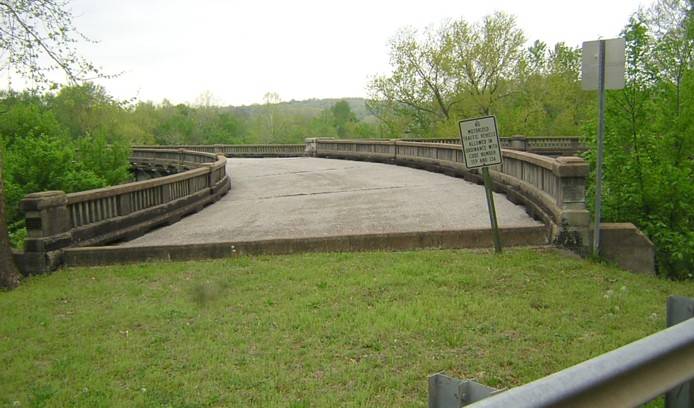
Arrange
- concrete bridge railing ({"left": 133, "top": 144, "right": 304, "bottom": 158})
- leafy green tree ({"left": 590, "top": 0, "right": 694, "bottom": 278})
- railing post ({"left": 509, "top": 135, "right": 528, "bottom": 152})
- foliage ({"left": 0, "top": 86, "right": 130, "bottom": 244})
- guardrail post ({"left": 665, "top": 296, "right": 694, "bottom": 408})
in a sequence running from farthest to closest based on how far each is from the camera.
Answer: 1. concrete bridge railing ({"left": 133, "top": 144, "right": 304, "bottom": 158})
2. railing post ({"left": 509, "top": 135, "right": 528, "bottom": 152})
3. foliage ({"left": 0, "top": 86, "right": 130, "bottom": 244})
4. leafy green tree ({"left": 590, "top": 0, "right": 694, "bottom": 278})
5. guardrail post ({"left": 665, "top": 296, "right": 694, "bottom": 408})

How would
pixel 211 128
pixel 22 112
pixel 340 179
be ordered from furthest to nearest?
pixel 211 128 → pixel 22 112 → pixel 340 179

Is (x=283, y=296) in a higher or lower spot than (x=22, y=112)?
lower

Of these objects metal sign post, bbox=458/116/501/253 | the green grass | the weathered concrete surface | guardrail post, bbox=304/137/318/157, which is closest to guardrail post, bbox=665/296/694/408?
the green grass

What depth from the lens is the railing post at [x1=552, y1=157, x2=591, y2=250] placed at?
31.7ft

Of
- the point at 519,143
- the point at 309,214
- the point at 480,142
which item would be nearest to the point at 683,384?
the point at 480,142

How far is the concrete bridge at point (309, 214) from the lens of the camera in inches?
413

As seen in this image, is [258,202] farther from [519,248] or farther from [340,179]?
[519,248]

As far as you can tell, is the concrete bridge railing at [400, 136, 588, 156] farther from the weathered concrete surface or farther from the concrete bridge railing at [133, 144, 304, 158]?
the concrete bridge railing at [133, 144, 304, 158]

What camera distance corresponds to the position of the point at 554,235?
999cm

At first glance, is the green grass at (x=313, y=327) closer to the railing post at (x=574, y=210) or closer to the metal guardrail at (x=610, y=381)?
the railing post at (x=574, y=210)

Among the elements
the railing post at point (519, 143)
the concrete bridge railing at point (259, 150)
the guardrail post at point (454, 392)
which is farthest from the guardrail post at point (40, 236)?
the concrete bridge railing at point (259, 150)

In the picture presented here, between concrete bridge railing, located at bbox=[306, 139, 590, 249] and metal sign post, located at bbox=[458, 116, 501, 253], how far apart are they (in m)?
1.05

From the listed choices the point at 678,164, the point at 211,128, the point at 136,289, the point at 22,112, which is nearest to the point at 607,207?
the point at 678,164

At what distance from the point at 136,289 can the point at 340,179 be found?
15481 millimetres
